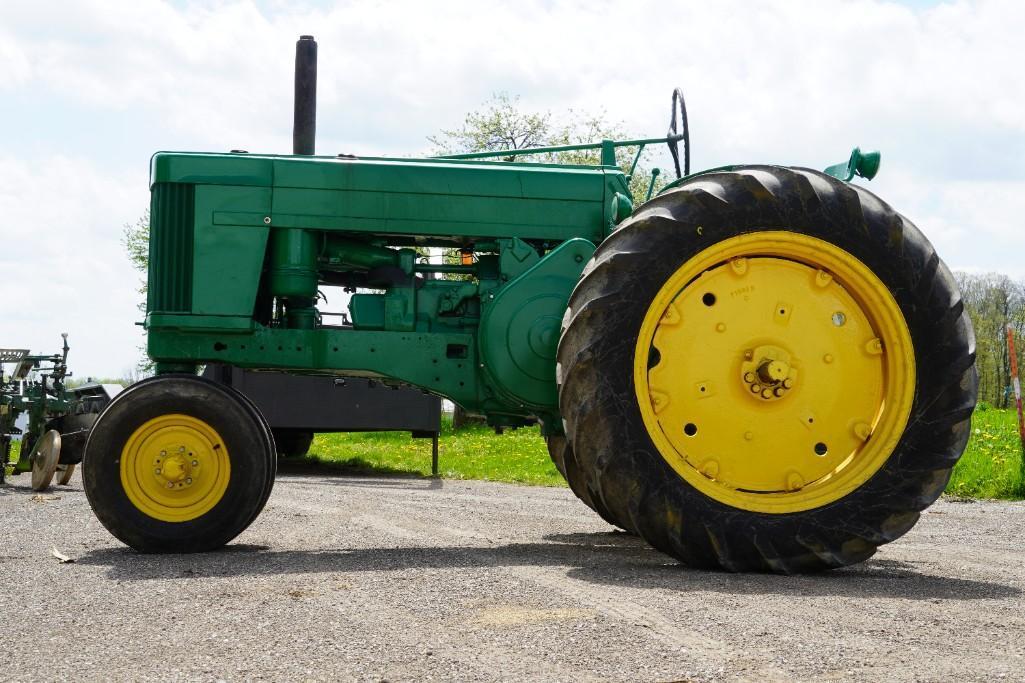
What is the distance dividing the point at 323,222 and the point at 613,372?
212 cm

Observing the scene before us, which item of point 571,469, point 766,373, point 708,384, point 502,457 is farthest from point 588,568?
point 502,457

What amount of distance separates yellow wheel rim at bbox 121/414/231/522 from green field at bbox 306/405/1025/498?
8.13 meters

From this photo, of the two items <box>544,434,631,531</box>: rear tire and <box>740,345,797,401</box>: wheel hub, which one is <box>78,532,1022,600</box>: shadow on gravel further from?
<box>740,345,797,401</box>: wheel hub

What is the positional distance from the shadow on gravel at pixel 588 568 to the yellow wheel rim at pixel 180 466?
280mm

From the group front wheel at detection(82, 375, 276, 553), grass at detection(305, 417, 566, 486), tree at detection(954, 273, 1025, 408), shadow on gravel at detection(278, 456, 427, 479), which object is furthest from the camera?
tree at detection(954, 273, 1025, 408)

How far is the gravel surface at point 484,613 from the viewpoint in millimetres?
3447

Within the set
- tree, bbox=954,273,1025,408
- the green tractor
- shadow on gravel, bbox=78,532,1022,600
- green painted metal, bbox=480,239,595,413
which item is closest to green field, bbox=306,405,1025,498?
shadow on gravel, bbox=78,532,1022,600

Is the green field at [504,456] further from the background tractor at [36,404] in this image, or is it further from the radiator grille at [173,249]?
the radiator grille at [173,249]

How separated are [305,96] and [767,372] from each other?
13074 mm

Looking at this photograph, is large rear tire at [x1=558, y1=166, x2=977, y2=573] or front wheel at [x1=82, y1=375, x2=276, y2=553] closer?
large rear tire at [x1=558, y1=166, x2=977, y2=573]

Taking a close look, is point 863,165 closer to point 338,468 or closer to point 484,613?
point 484,613

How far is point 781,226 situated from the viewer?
18.6 feet

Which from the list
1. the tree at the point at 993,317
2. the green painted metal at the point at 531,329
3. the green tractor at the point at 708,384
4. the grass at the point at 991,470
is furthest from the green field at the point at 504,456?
the tree at the point at 993,317

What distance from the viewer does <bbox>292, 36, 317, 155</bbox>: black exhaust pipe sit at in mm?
17531
